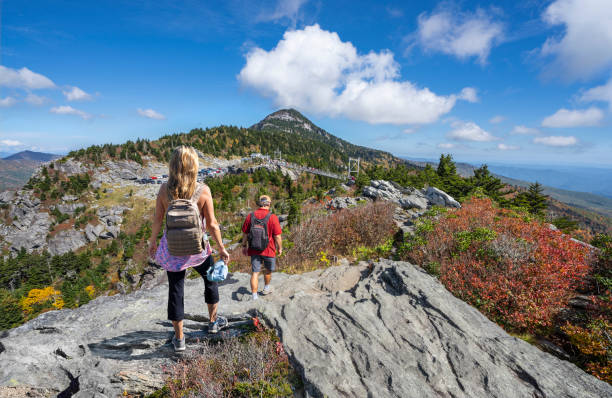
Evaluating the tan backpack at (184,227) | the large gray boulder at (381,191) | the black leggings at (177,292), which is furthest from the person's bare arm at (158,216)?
the large gray boulder at (381,191)

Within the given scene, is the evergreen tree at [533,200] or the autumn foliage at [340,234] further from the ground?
the evergreen tree at [533,200]

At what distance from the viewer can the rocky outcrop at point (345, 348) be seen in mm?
2826

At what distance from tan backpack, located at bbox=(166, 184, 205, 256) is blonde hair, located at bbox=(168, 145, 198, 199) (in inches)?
3.5

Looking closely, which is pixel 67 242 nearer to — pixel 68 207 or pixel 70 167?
pixel 68 207

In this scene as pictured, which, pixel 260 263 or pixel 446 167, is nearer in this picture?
pixel 260 263

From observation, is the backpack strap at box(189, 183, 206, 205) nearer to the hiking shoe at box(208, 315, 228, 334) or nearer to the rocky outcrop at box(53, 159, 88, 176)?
the hiking shoe at box(208, 315, 228, 334)

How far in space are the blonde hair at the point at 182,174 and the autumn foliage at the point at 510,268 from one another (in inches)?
218

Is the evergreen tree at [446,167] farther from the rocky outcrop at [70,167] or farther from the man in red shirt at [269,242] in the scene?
the rocky outcrop at [70,167]

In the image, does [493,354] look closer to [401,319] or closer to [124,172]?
[401,319]

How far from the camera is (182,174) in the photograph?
282 cm

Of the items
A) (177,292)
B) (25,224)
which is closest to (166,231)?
(177,292)

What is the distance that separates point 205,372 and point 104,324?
7.67 ft

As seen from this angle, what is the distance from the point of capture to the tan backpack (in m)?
2.79

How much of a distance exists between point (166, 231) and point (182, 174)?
768mm
